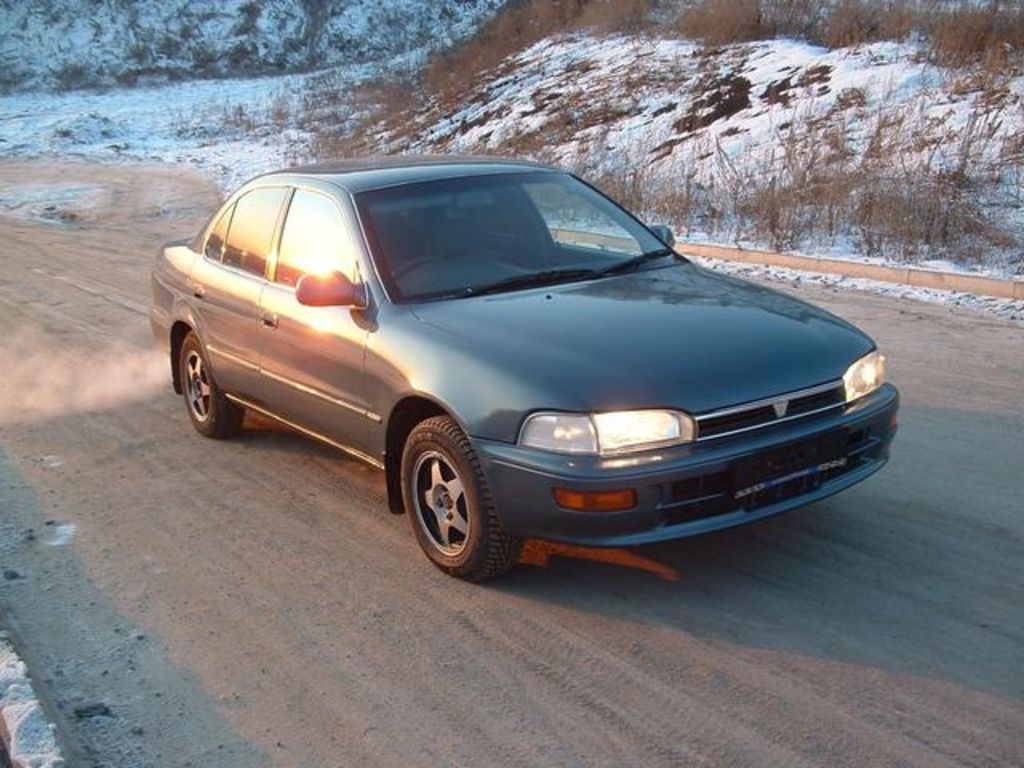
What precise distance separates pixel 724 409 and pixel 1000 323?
535cm

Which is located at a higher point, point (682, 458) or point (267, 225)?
point (267, 225)

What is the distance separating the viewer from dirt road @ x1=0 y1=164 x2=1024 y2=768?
10.7 ft

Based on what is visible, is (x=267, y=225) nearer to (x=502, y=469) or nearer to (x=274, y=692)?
(x=502, y=469)

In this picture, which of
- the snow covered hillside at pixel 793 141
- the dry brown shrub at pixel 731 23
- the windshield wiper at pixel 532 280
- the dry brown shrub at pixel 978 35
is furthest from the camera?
the dry brown shrub at pixel 731 23

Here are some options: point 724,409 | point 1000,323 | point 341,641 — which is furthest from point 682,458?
point 1000,323

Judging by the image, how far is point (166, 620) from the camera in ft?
13.6

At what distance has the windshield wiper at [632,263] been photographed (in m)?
5.03

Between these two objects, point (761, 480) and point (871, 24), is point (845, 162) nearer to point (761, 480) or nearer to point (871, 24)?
point (871, 24)

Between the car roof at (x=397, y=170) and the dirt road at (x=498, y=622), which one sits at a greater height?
the car roof at (x=397, y=170)

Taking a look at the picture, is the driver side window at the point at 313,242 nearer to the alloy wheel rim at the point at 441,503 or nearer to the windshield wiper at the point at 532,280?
the windshield wiper at the point at 532,280

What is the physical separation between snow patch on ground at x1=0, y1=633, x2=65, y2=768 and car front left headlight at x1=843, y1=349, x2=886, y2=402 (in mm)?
2998

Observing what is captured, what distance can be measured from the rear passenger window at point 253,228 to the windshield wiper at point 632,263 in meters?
1.76

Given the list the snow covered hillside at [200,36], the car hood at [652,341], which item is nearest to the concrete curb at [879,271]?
the car hood at [652,341]

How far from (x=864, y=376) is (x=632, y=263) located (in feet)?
4.23
